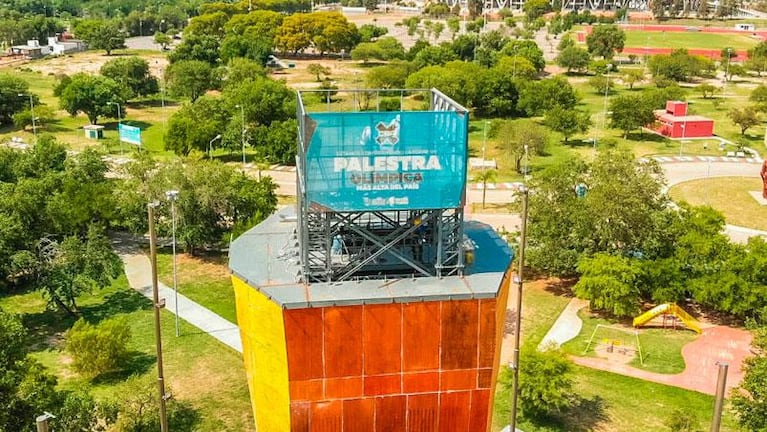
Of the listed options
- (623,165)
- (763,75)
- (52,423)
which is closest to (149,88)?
(623,165)

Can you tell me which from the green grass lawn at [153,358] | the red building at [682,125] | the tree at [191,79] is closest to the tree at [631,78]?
the red building at [682,125]

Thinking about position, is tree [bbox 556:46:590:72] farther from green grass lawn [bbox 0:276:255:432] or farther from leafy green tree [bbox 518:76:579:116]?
green grass lawn [bbox 0:276:255:432]

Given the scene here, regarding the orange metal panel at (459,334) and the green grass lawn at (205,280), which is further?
the green grass lawn at (205,280)

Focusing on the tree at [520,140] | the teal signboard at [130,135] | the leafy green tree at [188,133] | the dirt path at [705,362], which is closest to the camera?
the dirt path at [705,362]

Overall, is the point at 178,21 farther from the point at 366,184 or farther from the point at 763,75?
the point at 366,184

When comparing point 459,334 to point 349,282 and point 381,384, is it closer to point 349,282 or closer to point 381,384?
point 381,384

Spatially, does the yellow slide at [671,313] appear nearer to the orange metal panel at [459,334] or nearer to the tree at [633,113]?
the orange metal panel at [459,334]

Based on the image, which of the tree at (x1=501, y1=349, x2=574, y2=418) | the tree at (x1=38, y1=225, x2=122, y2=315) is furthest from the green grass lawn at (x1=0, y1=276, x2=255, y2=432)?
the tree at (x1=501, y1=349, x2=574, y2=418)
